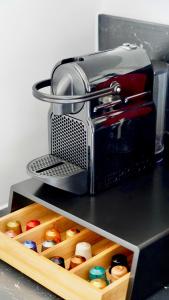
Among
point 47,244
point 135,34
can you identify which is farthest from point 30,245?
point 135,34

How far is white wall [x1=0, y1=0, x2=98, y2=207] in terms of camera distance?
1607mm

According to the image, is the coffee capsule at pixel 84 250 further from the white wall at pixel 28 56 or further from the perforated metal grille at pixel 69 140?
the white wall at pixel 28 56

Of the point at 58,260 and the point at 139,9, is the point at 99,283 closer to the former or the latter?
the point at 58,260

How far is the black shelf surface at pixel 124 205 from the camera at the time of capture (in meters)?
1.28

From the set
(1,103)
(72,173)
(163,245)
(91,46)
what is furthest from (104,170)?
(91,46)

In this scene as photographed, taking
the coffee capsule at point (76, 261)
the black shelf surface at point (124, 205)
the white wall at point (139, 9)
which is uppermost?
the white wall at point (139, 9)

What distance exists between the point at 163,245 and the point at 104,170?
232mm

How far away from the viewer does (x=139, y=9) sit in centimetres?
171

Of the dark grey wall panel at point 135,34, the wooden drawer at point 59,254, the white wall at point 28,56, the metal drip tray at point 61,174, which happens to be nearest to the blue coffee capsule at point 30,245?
the wooden drawer at point 59,254

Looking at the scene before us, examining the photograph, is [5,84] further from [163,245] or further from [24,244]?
[163,245]

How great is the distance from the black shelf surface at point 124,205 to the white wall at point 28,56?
248 millimetres

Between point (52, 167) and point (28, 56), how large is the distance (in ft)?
1.22

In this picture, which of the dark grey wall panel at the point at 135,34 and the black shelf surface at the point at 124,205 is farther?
the dark grey wall panel at the point at 135,34

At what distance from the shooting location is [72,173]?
4.54 ft
